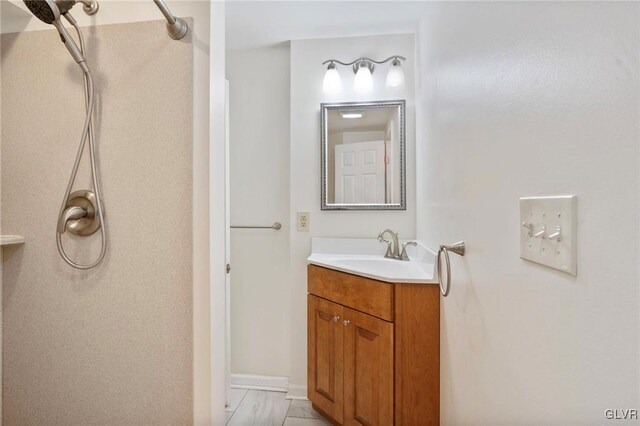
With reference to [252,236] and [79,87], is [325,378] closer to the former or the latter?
[252,236]

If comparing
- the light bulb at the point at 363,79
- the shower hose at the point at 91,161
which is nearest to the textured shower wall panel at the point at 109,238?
the shower hose at the point at 91,161

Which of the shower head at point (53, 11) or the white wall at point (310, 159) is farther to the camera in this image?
the white wall at point (310, 159)

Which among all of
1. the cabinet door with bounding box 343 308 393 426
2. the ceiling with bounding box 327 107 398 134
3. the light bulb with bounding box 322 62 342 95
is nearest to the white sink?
the cabinet door with bounding box 343 308 393 426

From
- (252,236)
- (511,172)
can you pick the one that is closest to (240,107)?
(252,236)

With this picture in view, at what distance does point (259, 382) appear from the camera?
2.26 m

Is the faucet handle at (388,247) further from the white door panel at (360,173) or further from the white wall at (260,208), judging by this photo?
the white wall at (260,208)

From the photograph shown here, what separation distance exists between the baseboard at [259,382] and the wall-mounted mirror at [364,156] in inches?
51.3

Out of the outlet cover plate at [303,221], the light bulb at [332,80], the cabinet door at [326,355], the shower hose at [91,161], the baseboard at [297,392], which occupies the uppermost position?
the light bulb at [332,80]

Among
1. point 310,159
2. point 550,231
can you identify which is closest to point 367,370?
point 550,231

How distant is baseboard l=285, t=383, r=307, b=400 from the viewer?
2094 mm

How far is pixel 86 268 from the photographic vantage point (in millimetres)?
1058

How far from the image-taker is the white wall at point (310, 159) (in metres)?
2.12

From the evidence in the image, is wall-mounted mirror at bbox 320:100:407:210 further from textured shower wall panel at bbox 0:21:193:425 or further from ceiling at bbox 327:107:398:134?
textured shower wall panel at bbox 0:21:193:425

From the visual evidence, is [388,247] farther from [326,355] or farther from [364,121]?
[364,121]
